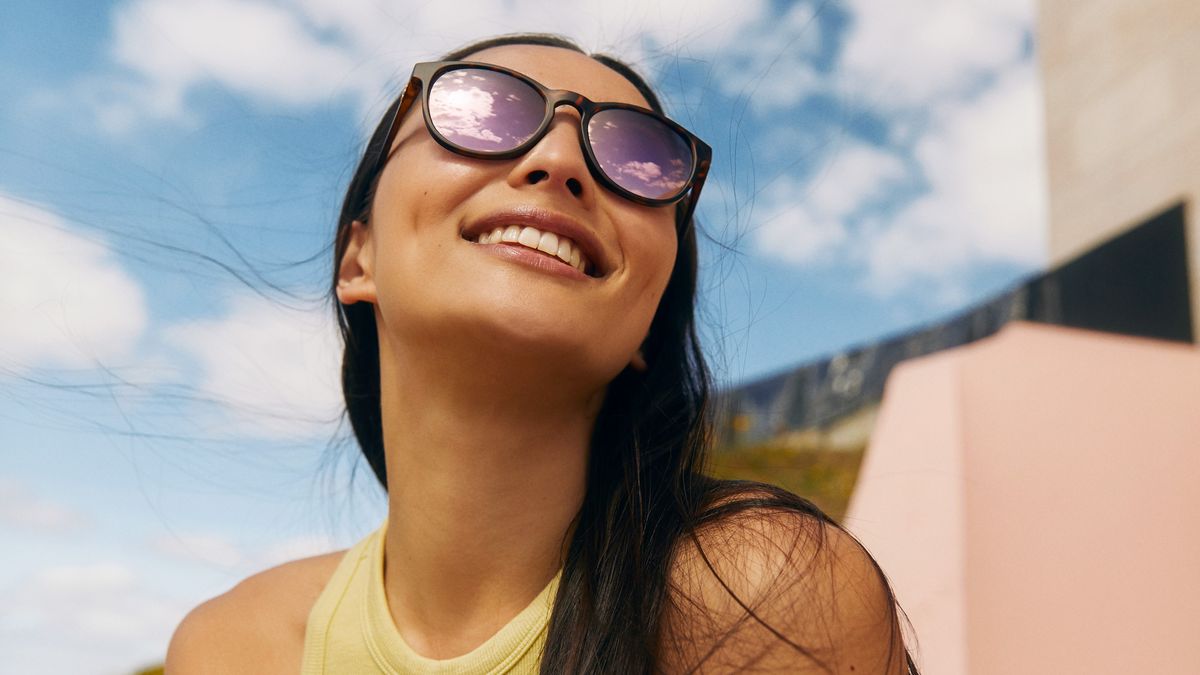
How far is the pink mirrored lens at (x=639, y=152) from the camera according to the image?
1790mm

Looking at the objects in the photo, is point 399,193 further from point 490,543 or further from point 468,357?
point 490,543

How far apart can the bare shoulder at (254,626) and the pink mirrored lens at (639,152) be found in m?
1.24

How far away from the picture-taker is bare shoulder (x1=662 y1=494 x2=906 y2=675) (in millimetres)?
1546

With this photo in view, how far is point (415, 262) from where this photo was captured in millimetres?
1752

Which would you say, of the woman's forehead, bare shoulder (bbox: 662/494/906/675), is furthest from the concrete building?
bare shoulder (bbox: 662/494/906/675)

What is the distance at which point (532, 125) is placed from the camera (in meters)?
1.77

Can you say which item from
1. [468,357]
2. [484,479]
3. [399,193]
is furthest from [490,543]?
[399,193]

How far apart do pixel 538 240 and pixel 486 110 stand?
29cm

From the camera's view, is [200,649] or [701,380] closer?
[701,380]

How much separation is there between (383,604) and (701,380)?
0.81m

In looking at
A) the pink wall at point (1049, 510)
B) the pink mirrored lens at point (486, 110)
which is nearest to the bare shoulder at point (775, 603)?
the pink mirrored lens at point (486, 110)

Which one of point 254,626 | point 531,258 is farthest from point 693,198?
point 254,626

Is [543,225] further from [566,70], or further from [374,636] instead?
[374,636]

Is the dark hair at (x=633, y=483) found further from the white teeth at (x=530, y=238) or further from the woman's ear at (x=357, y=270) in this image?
the white teeth at (x=530, y=238)
